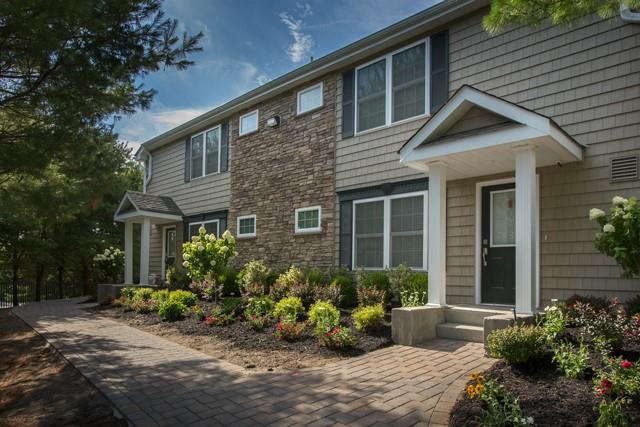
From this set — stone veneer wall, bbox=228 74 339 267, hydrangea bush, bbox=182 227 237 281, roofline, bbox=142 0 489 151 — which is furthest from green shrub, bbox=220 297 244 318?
roofline, bbox=142 0 489 151

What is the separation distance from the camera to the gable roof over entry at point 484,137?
6004 millimetres

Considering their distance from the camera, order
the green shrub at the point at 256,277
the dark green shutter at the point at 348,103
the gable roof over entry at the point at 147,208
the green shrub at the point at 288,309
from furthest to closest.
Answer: the gable roof over entry at the point at 147,208 → the green shrub at the point at 256,277 → the dark green shutter at the point at 348,103 → the green shrub at the point at 288,309

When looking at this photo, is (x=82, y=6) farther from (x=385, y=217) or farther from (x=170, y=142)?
(x=170, y=142)

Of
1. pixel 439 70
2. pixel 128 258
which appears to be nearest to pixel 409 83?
pixel 439 70

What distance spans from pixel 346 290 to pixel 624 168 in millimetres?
5006

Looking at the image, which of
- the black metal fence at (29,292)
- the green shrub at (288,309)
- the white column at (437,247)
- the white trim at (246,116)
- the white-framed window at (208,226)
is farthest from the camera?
the black metal fence at (29,292)

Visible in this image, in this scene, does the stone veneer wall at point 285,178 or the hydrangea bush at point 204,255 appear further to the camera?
the stone veneer wall at point 285,178

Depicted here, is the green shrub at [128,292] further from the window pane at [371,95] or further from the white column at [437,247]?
the white column at [437,247]

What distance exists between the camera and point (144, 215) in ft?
48.7

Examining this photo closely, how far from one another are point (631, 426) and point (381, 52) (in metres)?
8.23

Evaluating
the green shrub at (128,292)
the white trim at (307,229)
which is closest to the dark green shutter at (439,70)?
the white trim at (307,229)

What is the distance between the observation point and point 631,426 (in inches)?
124

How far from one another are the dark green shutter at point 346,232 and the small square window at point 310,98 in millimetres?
2724

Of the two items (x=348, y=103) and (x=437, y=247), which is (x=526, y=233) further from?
(x=348, y=103)
